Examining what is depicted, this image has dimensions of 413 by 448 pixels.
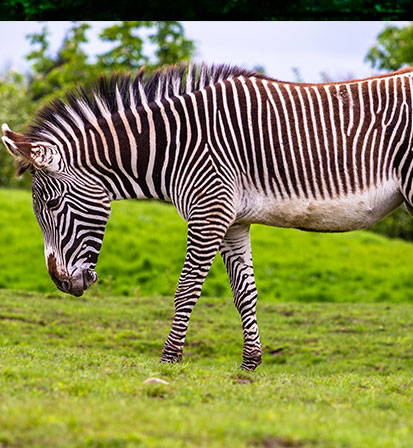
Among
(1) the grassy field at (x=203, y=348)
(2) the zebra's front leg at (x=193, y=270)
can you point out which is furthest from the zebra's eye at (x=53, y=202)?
(1) the grassy field at (x=203, y=348)

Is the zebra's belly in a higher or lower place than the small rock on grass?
higher

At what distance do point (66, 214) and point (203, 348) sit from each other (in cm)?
528

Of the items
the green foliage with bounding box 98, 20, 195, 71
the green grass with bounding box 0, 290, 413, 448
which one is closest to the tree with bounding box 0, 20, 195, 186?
the green foliage with bounding box 98, 20, 195, 71

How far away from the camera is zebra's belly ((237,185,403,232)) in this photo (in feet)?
25.7

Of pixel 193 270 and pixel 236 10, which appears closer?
pixel 193 270

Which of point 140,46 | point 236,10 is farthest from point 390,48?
point 236,10

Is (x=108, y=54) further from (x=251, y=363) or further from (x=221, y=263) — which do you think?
(x=251, y=363)

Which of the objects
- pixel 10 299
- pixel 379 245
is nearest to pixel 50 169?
pixel 10 299

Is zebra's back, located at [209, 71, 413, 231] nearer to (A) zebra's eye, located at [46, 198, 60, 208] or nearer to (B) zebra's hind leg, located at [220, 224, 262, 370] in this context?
(B) zebra's hind leg, located at [220, 224, 262, 370]

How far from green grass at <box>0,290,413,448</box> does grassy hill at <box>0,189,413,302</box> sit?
16.3 ft

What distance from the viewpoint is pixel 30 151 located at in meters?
7.71

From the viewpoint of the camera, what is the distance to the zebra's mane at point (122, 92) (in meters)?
8.30

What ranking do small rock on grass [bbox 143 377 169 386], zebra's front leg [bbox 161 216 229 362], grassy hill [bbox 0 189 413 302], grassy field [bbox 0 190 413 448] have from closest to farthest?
grassy field [bbox 0 190 413 448], small rock on grass [bbox 143 377 169 386], zebra's front leg [bbox 161 216 229 362], grassy hill [bbox 0 189 413 302]

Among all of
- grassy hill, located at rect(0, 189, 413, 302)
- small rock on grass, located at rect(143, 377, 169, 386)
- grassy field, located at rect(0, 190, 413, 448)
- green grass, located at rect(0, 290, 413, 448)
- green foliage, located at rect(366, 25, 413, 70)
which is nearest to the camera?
green grass, located at rect(0, 290, 413, 448)
